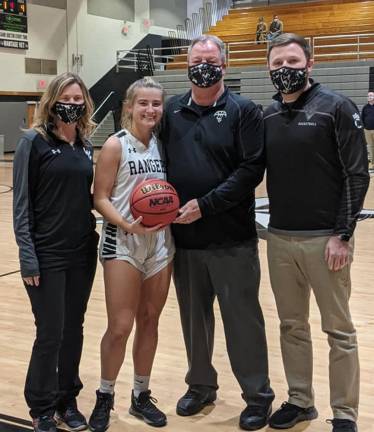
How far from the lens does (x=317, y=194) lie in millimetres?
2547

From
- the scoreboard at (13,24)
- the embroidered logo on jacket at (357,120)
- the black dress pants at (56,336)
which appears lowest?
the black dress pants at (56,336)

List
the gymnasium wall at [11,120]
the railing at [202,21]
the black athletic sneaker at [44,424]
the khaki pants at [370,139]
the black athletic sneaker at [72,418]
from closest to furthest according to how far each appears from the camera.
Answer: the black athletic sneaker at [44,424] < the black athletic sneaker at [72,418] < the khaki pants at [370,139] < the gymnasium wall at [11,120] < the railing at [202,21]

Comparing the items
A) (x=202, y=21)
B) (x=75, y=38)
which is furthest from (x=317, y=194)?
(x=202, y=21)

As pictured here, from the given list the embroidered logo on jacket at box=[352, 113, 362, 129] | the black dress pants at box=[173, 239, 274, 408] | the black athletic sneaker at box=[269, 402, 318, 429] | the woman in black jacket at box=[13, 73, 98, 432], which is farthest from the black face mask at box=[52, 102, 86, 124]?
the black athletic sneaker at box=[269, 402, 318, 429]

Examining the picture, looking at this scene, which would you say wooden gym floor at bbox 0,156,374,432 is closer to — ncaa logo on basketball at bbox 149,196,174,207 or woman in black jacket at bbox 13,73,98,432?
woman in black jacket at bbox 13,73,98,432

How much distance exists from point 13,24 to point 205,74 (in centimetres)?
1762

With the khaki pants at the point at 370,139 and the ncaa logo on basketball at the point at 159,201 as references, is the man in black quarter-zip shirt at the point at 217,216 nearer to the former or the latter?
the ncaa logo on basketball at the point at 159,201

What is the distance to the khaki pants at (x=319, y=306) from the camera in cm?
255

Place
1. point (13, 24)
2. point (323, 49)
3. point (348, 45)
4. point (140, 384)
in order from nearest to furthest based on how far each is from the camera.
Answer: point (140, 384) < point (348, 45) < point (323, 49) < point (13, 24)

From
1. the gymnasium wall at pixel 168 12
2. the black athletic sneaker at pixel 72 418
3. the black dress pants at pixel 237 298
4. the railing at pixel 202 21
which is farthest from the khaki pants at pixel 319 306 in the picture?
the gymnasium wall at pixel 168 12

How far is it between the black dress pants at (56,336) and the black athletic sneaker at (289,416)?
87 centimetres

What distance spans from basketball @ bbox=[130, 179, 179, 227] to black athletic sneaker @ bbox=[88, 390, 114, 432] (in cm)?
78

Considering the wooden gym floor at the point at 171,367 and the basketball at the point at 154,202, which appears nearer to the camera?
the basketball at the point at 154,202

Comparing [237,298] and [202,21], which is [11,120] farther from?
[237,298]
